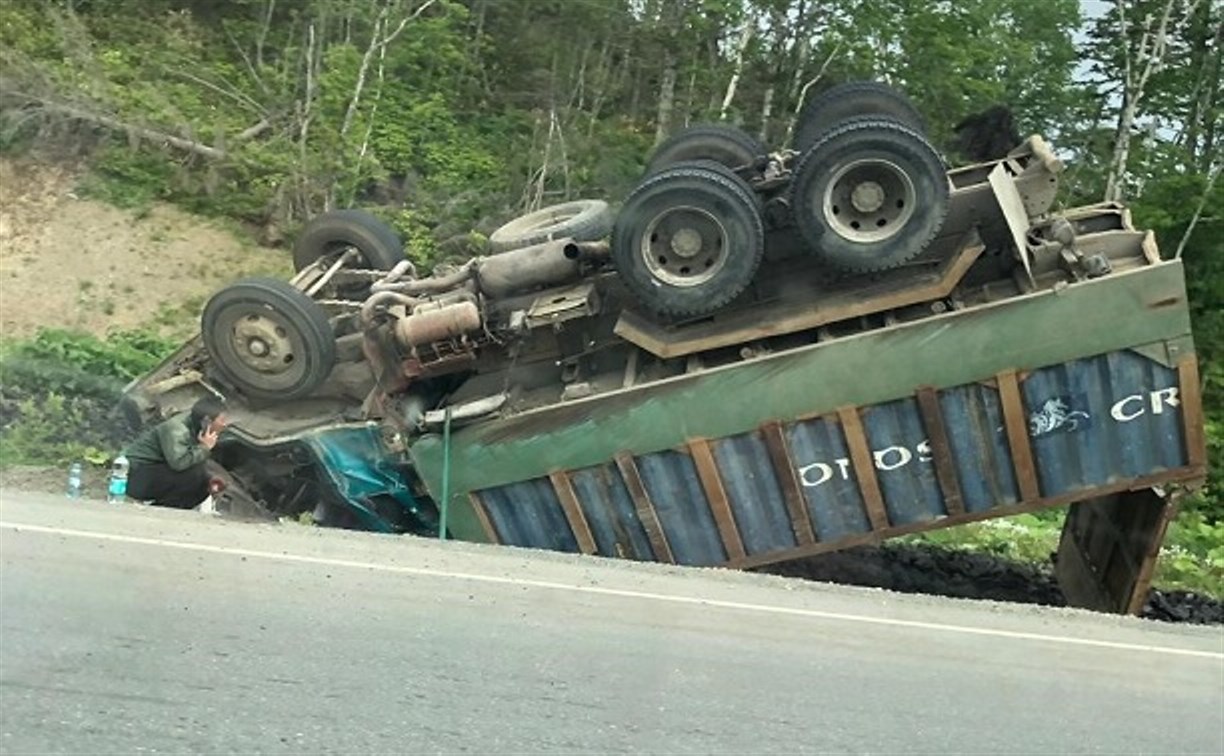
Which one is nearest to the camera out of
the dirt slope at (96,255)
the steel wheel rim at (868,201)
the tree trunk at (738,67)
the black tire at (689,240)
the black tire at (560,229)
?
the steel wheel rim at (868,201)

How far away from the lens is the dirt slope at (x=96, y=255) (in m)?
16.5

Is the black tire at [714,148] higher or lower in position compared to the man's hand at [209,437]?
higher

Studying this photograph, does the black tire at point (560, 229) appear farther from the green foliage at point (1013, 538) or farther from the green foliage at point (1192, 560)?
the green foliage at point (1192, 560)

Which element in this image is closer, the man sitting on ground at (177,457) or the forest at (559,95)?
the man sitting on ground at (177,457)

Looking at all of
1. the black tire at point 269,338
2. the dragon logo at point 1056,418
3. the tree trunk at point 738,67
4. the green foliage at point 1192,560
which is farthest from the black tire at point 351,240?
the tree trunk at point 738,67

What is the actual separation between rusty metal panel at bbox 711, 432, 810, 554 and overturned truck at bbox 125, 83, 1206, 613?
0.01m

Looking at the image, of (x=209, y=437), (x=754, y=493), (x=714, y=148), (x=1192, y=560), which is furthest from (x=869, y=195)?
(x=209, y=437)

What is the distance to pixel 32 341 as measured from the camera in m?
12.2

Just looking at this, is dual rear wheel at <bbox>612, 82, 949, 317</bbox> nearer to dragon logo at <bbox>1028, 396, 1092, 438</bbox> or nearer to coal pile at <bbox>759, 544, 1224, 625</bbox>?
dragon logo at <bbox>1028, 396, 1092, 438</bbox>

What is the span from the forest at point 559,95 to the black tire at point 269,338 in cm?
715

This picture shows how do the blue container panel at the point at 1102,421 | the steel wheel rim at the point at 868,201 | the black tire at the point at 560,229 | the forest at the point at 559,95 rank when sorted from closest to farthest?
the blue container panel at the point at 1102,421 < the steel wheel rim at the point at 868,201 < the black tire at the point at 560,229 < the forest at the point at 559,95

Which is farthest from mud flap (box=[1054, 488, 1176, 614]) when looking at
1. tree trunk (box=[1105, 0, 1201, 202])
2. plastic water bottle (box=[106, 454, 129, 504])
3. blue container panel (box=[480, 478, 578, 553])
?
tree trunk (box=[1105, 0, 1201, 202])

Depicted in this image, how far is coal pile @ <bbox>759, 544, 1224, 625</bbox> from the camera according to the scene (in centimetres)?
853

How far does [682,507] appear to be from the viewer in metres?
7.18
